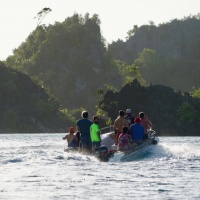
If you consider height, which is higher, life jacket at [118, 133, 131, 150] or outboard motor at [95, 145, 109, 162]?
life jacket at [118, 133, 131, 150]

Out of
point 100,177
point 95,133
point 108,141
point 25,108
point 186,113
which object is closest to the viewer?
point 100,177

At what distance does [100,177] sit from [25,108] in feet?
457

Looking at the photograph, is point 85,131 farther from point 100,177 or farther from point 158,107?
point 158,107

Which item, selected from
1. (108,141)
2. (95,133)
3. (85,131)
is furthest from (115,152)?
(108,141)

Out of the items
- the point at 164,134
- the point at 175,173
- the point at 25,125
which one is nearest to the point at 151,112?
the point at 164,134

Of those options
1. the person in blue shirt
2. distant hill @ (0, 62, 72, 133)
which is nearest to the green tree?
distant hill @ (0, 62, 72, 133)

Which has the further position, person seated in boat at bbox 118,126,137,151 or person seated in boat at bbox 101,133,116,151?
person seated in boat at bbox 101,133,116,151

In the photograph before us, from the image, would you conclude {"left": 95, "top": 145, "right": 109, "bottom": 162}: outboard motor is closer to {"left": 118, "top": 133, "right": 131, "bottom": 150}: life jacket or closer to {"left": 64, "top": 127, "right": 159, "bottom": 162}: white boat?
{"left": 64, "top": 127, "right": 159, "bottom": 162}: white boat

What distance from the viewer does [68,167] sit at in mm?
30328

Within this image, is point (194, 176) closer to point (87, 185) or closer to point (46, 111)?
point (87, 185)

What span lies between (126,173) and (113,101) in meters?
88.6

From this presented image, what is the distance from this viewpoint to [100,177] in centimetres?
2650

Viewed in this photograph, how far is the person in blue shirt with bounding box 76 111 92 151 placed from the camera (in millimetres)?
34750

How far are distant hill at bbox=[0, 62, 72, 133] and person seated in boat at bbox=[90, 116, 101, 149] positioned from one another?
11817cm
